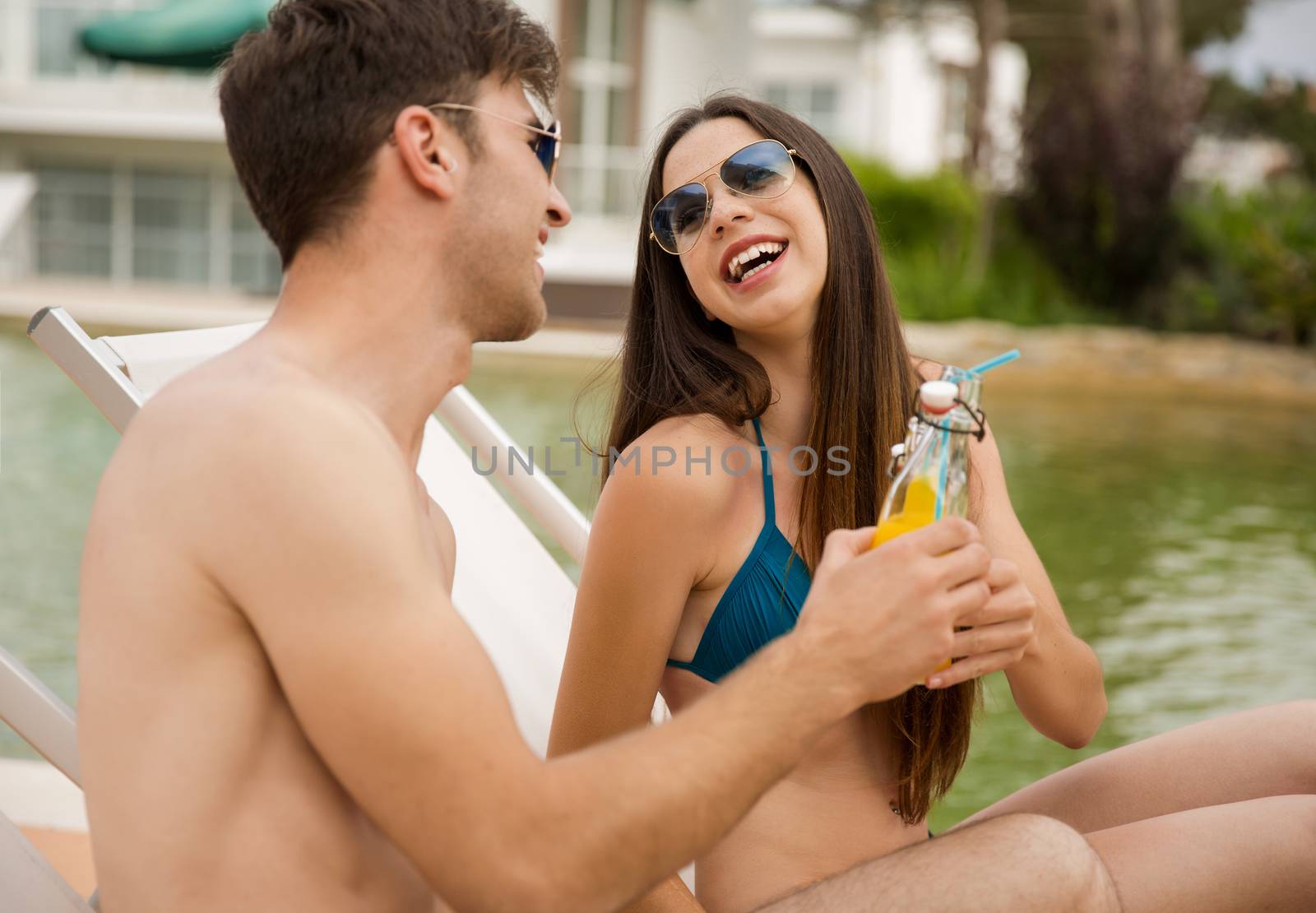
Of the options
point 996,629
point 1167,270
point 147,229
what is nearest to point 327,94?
point 996,629

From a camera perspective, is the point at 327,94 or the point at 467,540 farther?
the point at 467,540

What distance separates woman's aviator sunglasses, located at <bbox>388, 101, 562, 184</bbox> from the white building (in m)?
16.4

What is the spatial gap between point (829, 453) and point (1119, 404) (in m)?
12.2

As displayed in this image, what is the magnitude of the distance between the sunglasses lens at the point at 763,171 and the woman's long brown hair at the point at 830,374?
4cm

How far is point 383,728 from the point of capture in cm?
118

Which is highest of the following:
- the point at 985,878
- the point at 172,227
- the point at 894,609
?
the point at 894,609

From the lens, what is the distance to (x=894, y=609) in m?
1.36

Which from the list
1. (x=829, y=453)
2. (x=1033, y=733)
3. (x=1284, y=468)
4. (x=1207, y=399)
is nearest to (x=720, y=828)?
(x=829, y=453)

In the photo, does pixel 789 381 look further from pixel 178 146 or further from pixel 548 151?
pixel 178 146

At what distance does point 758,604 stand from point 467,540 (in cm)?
122

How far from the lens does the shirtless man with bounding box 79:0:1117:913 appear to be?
3.88ft

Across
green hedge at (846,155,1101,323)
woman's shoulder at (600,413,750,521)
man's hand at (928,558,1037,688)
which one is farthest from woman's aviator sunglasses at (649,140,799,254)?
green hedge at (846,155,1101,323)

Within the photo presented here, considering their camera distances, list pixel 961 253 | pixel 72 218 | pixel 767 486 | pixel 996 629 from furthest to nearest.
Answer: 1. pixel 72 218
2. pixel 961 253
3. pixel 767 486
4. pixel 996 629

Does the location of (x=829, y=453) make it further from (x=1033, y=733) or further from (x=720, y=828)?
(x=1033, y=733)
